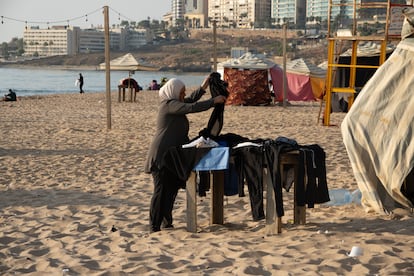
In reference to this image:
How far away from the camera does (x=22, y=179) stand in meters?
9.19

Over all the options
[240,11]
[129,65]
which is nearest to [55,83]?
[129,65]

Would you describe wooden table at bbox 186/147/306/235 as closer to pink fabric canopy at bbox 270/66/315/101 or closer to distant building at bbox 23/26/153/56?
pink fabric canopy at bbox 270/66/315/101

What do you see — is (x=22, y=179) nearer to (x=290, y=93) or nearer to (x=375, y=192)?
(x=375, y=192)

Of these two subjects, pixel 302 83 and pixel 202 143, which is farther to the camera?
pixel 302 83

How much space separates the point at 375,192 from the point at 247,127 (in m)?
9.95

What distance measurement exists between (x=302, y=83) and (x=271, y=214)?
20.7 metres

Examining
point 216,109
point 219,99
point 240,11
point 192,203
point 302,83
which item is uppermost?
point 240,11

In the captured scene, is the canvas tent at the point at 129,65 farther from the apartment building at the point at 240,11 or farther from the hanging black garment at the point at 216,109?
the apartment building at the point at 240,11

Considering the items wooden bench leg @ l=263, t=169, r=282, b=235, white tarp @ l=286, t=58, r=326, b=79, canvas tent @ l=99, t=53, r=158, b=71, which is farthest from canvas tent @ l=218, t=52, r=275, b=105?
wooden bench leg @ l=263, t=169, r=282, b=235

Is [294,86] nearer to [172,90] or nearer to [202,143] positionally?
[172,90]

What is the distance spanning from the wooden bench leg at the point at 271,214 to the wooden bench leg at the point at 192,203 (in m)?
0.62

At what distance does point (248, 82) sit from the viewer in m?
24.3

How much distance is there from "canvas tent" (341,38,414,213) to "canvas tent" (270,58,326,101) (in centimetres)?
1908

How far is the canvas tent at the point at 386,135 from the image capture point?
5.95 m
